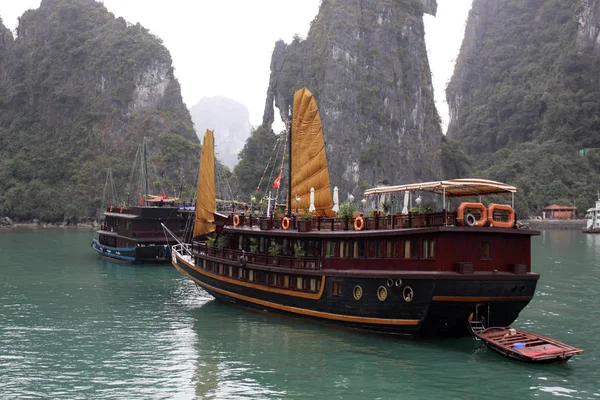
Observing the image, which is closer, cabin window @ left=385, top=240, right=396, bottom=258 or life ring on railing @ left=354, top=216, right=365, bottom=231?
cabin window @ left=385, top=240, right=396, bottom=258

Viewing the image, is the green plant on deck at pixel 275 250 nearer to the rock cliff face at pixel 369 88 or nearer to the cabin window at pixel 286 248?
the cabin window at pixel 286 248

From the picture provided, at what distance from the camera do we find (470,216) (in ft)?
50.6

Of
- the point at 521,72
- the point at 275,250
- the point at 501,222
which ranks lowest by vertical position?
the point at 275,250

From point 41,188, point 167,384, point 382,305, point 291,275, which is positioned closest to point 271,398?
point 167,384

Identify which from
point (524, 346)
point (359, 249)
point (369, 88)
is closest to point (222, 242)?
point (359, 249)

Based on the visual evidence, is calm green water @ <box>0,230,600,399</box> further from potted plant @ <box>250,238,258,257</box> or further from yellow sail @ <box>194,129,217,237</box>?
yellow sail @ <box>194,129,217,237</box>

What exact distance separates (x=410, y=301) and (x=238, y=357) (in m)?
4.42

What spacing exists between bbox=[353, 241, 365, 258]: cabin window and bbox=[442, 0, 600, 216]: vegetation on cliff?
77.4m

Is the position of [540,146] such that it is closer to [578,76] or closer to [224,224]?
[578,76]

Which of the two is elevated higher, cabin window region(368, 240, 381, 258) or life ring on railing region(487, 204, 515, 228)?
life ring on railing region(487, 204, 515, 228)

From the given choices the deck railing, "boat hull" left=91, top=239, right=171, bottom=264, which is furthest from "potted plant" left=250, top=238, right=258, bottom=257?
"boat hull" left=91, top=239, right=171, bottom=264

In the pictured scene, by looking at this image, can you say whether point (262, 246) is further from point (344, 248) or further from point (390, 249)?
point (390, 249)

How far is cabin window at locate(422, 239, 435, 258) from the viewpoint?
50.6ft

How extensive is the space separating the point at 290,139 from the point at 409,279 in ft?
29.9
